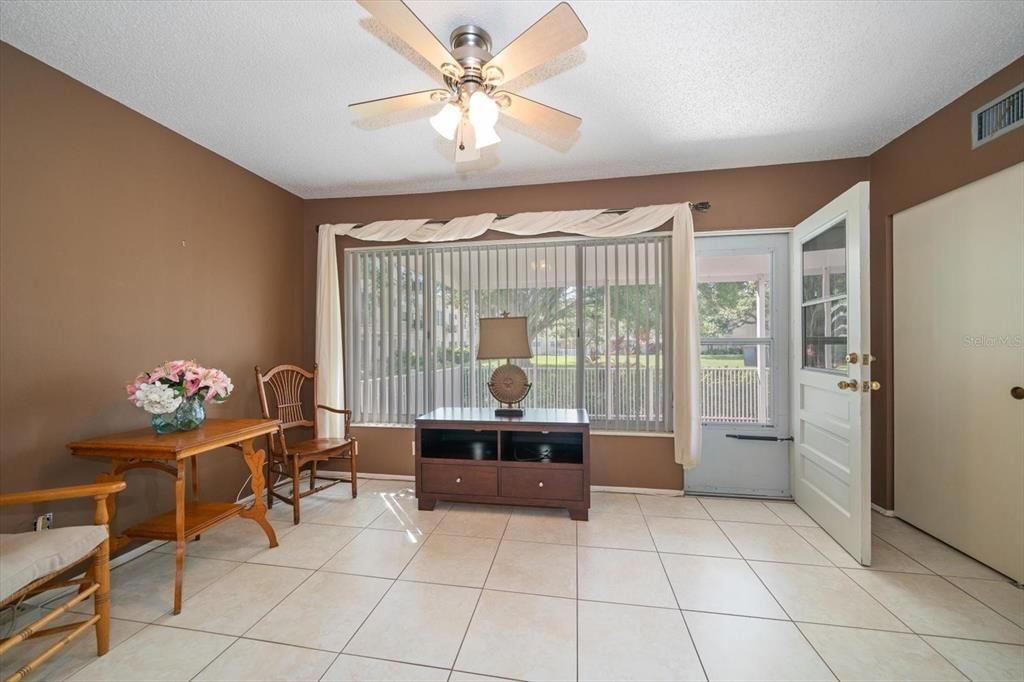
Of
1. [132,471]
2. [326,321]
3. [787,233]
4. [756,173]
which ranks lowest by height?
[132,471]

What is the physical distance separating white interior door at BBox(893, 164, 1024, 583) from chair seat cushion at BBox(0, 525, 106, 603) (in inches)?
162

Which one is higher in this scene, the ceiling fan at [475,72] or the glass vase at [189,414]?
the ceiling fan at [475,72]

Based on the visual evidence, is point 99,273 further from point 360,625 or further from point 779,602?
point 779,602

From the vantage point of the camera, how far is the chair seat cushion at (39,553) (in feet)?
4.31

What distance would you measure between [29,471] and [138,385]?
0.55 meters

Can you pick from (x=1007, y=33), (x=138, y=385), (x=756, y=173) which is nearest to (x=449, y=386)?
(x=138, y=385)

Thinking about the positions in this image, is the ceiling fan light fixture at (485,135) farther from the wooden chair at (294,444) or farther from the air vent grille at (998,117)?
the air vent grille at (998,117)

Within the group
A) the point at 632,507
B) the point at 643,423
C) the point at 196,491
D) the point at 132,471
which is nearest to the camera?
the point at 132,471

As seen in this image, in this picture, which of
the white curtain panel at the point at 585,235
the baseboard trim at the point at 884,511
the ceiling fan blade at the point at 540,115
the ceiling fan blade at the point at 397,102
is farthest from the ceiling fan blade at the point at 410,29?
the baseboard trim at the point at 884,511

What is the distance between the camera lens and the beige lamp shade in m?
2.95

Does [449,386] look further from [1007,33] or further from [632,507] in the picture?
[1007,33]

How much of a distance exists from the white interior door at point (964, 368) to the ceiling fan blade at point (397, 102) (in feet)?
9.18

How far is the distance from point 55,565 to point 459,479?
6.32 feet

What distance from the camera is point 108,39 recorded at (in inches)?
71.2
